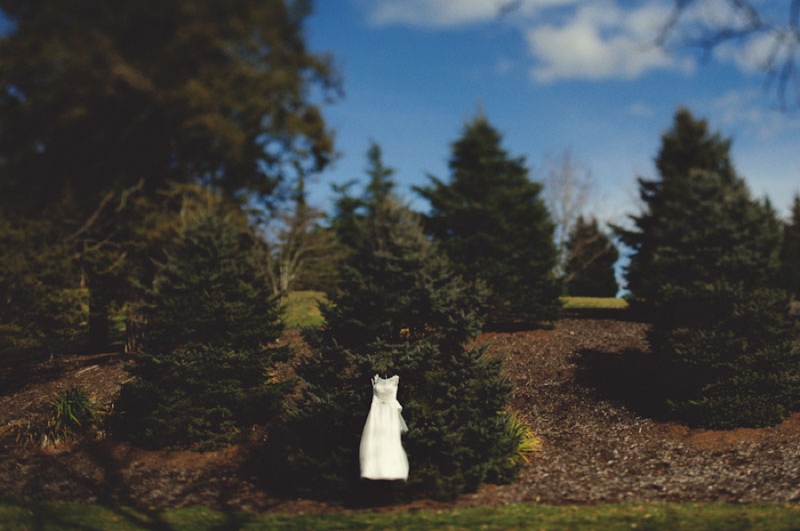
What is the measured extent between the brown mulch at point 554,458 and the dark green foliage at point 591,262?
17793 millimetres

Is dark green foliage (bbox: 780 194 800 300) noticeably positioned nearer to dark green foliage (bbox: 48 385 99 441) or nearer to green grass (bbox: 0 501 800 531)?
green grass (bbox: 0 501 800 531)

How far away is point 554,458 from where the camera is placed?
10.7 metres

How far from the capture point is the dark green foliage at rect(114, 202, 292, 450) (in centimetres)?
1102

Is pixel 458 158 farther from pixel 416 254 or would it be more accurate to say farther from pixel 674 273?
pixel 416 254

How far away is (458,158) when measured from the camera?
2048cm

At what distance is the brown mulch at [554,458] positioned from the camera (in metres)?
8.77

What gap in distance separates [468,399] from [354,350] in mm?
1807

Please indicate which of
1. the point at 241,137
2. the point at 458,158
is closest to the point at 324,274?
the point at 458,158

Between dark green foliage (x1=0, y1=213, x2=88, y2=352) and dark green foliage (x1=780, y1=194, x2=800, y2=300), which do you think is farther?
dark green foliage (x1=780, y1=194, x2=800, y2=300)

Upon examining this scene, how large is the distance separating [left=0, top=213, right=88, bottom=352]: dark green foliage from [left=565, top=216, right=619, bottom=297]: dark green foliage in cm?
2294

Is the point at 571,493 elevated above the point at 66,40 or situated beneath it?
situated beneath

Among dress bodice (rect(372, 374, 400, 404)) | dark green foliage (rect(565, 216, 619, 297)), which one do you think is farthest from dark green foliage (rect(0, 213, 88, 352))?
dark green foliage (rect(565, 216, 619, 297))

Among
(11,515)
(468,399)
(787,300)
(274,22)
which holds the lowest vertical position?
(11,515)

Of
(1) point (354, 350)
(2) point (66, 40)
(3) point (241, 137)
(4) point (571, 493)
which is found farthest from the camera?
(1) point (354, 350)
